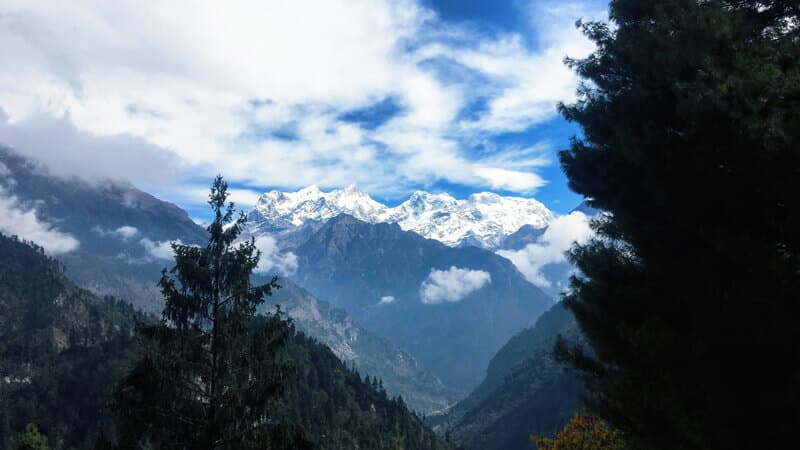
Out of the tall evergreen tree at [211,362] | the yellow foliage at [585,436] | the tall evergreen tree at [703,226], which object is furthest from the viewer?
the yellow foliage at [585,436]

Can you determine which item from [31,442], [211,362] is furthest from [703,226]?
[31,442]

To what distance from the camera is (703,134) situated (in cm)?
1301

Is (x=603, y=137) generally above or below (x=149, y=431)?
above

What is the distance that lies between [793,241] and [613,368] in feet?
25.4

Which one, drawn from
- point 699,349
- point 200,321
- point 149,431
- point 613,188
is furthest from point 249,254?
point 699,349

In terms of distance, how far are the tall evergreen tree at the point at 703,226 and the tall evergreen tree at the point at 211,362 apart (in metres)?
13.4

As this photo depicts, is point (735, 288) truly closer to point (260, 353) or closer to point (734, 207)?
point (734, 207)

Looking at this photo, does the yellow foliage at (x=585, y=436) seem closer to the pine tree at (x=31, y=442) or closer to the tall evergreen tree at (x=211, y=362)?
the tall evergreen tree at (x=211, y=362)

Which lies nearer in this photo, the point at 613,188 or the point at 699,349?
the point at 699,349

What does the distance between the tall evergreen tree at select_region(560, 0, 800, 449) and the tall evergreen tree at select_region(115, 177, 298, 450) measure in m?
13.4

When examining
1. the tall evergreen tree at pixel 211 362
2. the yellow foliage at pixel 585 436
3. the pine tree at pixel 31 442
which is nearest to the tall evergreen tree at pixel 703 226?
the yellow foliage at pixel 585 436

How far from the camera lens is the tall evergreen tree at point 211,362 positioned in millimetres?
19766

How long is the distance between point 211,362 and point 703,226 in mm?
19275

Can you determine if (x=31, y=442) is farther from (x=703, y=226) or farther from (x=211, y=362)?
(x=703, y=226)
